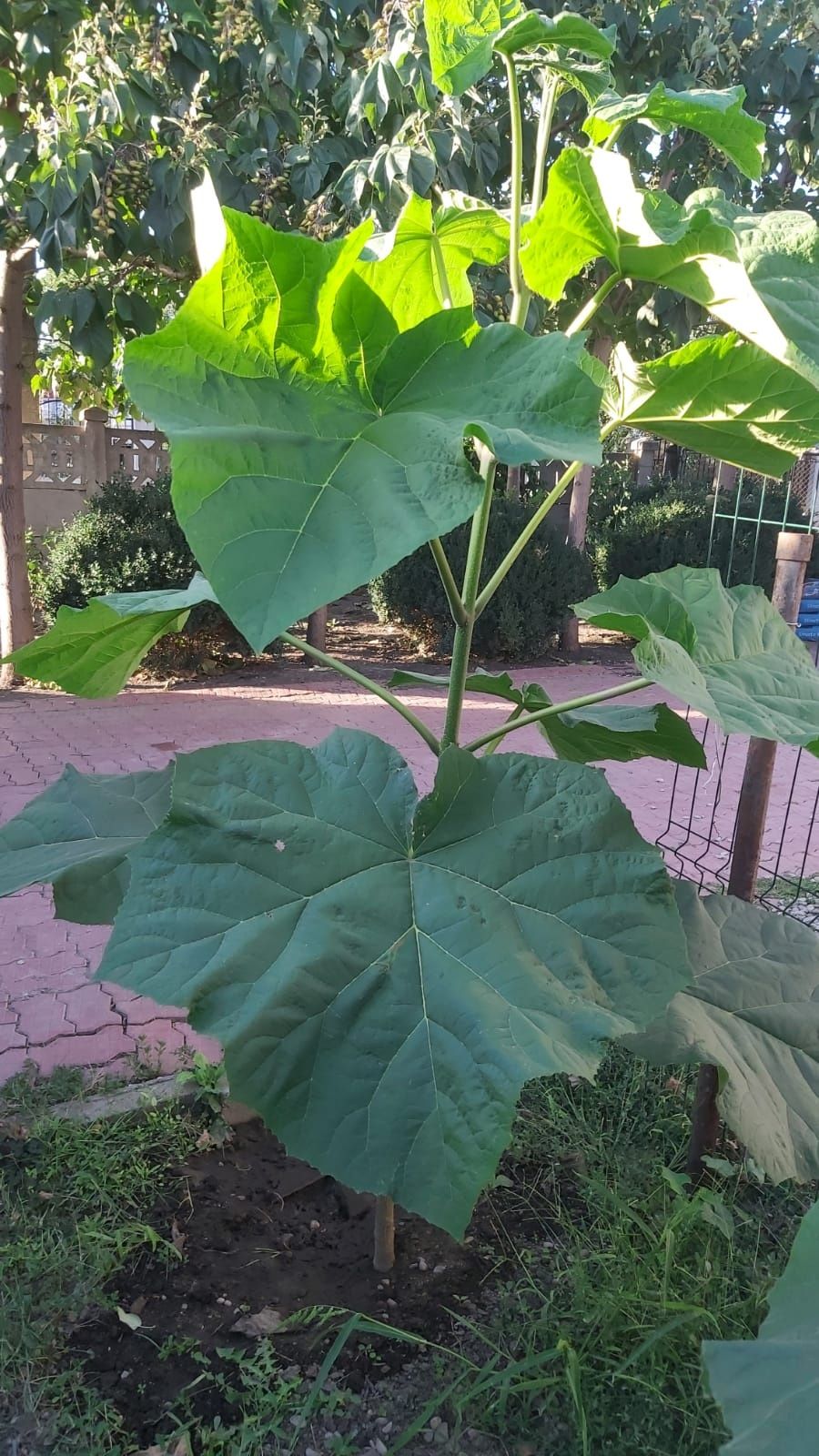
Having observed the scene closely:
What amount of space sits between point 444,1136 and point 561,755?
2.43ft

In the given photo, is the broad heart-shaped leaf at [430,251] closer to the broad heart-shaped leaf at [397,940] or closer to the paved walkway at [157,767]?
the broad heart-shaped leaf at [397,940]

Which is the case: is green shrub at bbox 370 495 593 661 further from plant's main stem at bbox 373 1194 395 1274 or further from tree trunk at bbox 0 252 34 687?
plant's main stem at bbox 373 1194 395 1274

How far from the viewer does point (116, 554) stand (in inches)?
287

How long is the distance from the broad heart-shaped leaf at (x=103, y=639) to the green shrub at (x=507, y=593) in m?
6.91

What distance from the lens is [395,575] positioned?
8.58 meters

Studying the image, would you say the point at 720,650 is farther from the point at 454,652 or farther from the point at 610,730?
the point at 454,652

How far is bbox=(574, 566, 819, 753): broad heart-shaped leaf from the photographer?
1021 mm

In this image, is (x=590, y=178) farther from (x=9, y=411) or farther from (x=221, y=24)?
(x=9, y=411)

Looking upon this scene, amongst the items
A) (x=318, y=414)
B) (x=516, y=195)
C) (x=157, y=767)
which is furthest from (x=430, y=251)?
(x=157, y=767)

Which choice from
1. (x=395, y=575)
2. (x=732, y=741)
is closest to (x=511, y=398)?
(x=732, y=741)

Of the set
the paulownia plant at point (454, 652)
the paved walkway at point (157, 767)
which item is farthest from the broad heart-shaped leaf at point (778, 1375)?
the paved walkway at point (157, 767)

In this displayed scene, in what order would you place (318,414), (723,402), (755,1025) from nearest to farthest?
(318,414)
(723,402)
(755,1025)

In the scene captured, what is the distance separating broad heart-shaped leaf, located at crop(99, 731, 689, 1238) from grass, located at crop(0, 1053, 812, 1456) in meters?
0.67

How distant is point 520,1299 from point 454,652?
116 cm
